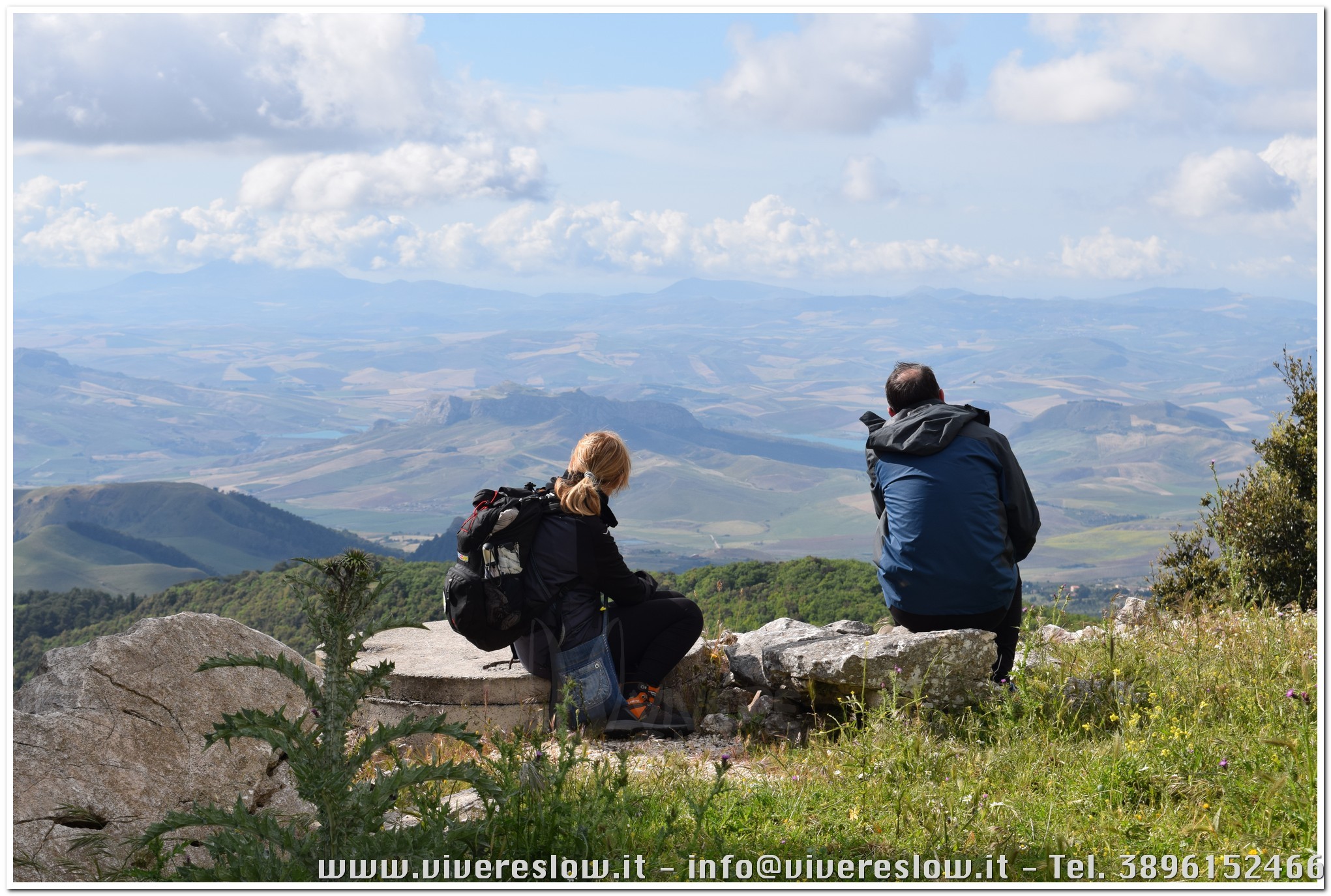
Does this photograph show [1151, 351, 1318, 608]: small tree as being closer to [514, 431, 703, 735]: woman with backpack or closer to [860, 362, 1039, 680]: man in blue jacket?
[860, 362, 1039, 680]: man in blue jacket

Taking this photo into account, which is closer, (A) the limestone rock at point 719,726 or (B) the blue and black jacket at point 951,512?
(B) the blue and black jacket at point 951,512

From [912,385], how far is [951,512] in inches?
32.8

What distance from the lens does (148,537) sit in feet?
469

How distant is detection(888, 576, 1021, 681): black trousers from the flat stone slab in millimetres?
2141

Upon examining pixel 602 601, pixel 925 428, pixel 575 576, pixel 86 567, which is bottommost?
pixel 86 567

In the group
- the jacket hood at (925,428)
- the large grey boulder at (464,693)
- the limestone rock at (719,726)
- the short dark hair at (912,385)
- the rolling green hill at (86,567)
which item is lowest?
the rolling green hill at (86,567)

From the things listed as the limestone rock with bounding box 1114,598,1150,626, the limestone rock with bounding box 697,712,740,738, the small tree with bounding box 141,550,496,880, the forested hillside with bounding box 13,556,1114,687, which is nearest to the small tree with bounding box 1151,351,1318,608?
the limestone rock with bounding box 1114,598,1150,626

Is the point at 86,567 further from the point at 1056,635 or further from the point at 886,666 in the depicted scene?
the point at 886,666

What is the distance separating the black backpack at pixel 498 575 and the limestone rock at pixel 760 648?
140 centimetres

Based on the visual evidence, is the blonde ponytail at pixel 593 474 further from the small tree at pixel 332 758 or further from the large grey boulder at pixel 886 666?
the small tree at pixel 332 758

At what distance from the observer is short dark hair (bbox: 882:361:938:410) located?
5.57 m

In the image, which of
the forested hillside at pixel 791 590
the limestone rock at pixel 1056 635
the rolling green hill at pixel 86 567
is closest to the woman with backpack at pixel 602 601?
the limestone rock at pixel 1056 635

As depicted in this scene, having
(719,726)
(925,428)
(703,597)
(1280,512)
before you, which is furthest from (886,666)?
(703,597)

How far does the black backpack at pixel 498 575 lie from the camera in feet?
16.6
